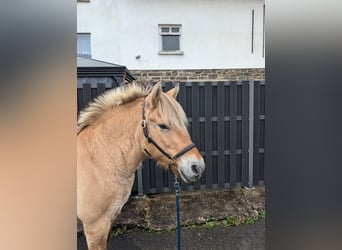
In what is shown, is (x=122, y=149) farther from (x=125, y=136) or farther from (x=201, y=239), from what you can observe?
(x=201, y=239)

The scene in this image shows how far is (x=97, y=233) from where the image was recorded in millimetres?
1276

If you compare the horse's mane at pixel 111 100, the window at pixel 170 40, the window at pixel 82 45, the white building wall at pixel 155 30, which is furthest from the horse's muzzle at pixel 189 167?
the window at pixel 170 40

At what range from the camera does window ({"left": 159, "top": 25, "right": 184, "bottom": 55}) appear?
490 centimetres

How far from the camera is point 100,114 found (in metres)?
1.42

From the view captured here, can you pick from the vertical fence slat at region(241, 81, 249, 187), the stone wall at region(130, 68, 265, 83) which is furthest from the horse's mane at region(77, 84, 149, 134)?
the stone wall at region(130, 68, 265, 83)

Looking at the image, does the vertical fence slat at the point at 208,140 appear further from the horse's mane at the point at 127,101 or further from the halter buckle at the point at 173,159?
the halter buckle at the point at 173,159

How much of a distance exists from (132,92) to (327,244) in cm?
118

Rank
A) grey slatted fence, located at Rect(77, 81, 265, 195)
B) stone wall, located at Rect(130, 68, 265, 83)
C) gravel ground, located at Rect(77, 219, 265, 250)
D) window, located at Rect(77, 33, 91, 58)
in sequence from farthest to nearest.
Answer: stone wall, located at Rect(130, 68, 265, 83) < grey slatted fence, located at Rect(77, 81, 265, 195) < gravel ground, located at Rect(77, 219, 265, 250) < window, located at Rect(77, 33, 91, 58)

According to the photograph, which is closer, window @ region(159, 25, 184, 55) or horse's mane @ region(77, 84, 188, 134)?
horse's mane @ region(77, 84, 188, 134)

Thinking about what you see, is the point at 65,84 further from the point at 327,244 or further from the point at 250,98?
the point at 250,98

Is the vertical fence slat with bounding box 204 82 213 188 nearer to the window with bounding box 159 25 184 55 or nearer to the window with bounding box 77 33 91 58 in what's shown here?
the window with bounding box 77 33 91 58

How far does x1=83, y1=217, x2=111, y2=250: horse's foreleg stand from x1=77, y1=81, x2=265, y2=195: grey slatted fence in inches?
48.7

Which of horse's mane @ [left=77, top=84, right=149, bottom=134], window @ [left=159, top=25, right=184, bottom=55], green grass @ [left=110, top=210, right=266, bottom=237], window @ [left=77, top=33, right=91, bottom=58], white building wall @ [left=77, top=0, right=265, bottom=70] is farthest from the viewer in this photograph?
window @ [left=159, top=25, right=184, bottom=55]

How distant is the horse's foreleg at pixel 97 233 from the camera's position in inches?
49.3
